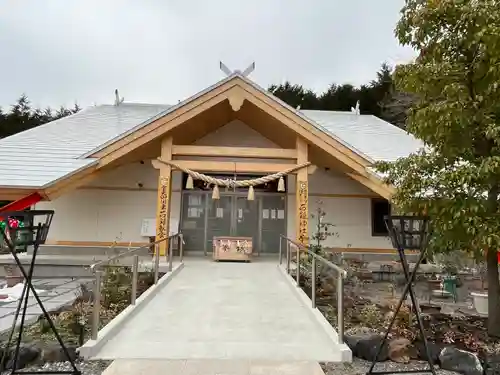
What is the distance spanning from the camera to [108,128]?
13375 mm

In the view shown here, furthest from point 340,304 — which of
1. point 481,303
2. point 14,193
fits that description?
point 14,193

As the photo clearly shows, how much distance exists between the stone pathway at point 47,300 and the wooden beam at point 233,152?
4019 mm

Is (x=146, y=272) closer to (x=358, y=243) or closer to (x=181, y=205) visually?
(x=181, y=205)

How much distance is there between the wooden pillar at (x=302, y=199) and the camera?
10136 millimetres

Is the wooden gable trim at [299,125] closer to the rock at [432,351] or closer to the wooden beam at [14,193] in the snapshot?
the wooden beam at [14,193]

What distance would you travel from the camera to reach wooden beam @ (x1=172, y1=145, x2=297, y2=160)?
34.2 ft

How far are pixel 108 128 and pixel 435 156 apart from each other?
10.9 metres

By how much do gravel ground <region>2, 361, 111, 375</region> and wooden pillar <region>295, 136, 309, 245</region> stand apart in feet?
21.7

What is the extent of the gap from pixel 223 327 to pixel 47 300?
3.78 m

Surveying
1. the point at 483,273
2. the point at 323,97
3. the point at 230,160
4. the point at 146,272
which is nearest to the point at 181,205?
the point at 230,160

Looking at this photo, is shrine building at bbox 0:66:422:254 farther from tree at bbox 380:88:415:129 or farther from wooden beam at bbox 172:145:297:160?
tree at bbox 380:88:415:129

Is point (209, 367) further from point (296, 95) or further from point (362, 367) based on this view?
point (296, 95)

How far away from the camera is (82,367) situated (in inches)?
151

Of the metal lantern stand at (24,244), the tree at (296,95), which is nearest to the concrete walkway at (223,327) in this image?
the metal lantern stand at (24,244)
